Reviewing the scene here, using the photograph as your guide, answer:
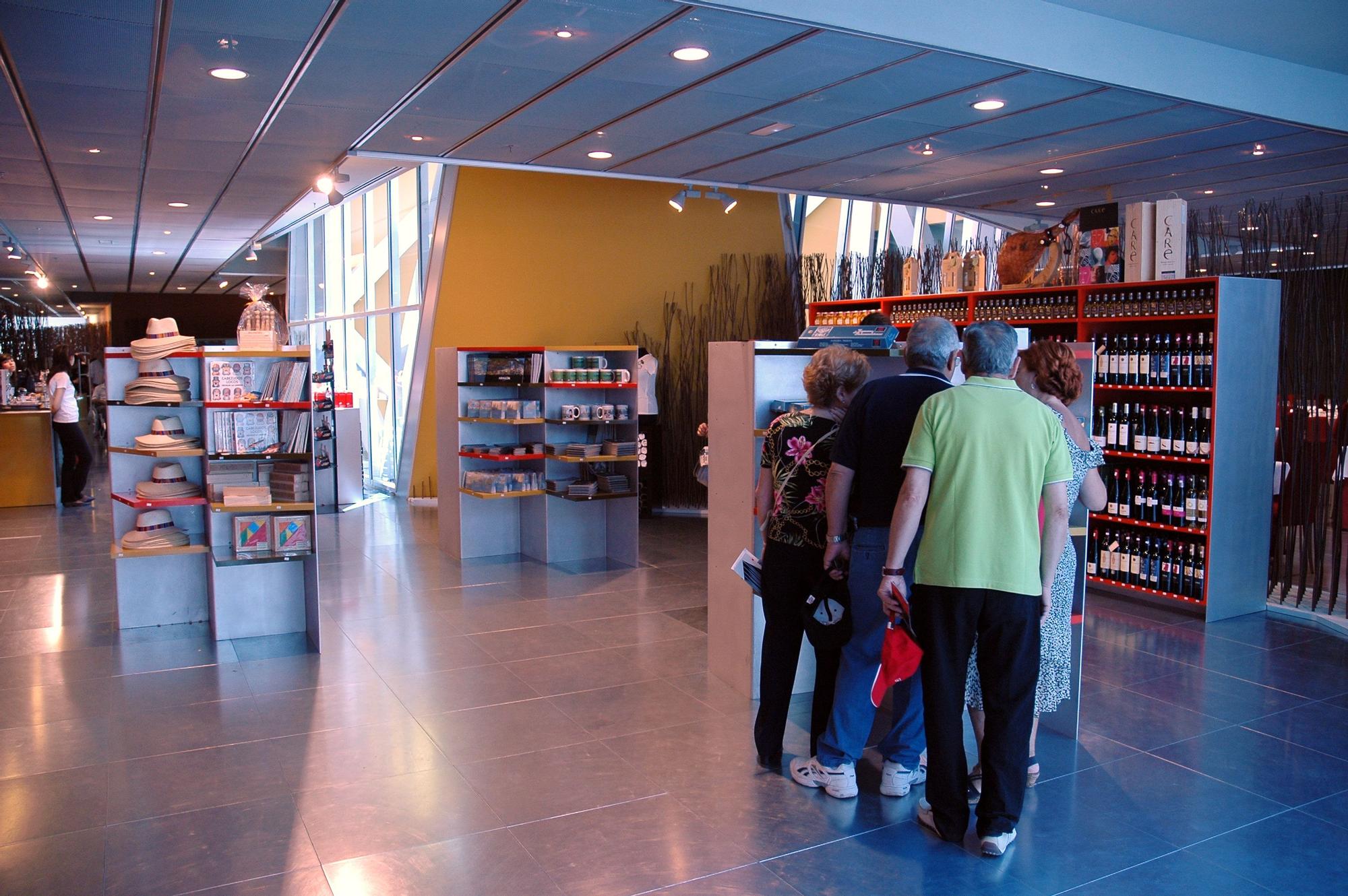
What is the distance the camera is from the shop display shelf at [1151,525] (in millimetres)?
6570

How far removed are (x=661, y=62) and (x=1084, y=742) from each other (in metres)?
3.81

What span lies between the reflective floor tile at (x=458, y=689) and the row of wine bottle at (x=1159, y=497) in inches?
154

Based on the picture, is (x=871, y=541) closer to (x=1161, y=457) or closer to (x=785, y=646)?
(x=785, y=646)

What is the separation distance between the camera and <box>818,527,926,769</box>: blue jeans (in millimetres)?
3646

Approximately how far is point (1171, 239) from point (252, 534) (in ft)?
19.7

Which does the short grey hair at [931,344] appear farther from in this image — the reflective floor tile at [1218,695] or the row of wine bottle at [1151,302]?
the row of wine bottle at [1151,302]

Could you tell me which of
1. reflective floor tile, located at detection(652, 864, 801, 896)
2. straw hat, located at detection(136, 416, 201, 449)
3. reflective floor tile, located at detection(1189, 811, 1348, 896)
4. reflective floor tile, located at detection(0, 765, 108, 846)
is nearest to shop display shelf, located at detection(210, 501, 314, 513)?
straw hat, located at detection(136, 416, 201, 449)

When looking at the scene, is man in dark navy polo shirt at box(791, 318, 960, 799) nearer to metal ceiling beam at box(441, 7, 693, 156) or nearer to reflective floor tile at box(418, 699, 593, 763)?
reflective floor tile at box(418, 699, 593, 763)

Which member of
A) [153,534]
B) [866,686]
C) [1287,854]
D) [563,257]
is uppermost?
[563,257]

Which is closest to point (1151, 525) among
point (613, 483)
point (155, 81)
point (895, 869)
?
point (613, 483)

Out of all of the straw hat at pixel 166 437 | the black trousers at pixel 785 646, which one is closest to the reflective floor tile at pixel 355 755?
the black trousers at pixel 785 646

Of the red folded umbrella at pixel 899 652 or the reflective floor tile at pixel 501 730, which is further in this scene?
the reflective floor tile at pixel 501 730

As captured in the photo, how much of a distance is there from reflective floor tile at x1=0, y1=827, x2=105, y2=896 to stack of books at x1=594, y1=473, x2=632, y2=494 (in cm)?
502

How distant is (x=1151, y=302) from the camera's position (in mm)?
6840
